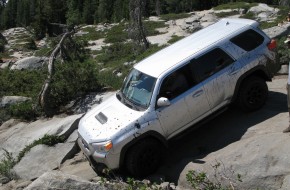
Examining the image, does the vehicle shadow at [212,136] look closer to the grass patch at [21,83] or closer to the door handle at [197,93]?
the door handle at [197,93]

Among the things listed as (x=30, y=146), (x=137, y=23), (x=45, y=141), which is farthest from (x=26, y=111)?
Answer: (x=137, y=23)

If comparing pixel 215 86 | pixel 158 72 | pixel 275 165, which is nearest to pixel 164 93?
pixel 158 72

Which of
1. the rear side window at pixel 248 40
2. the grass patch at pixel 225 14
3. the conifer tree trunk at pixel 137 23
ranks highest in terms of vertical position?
the rear side window at pixel 248 40

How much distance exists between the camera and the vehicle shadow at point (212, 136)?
889 cm

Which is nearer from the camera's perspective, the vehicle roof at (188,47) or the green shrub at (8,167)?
the vehicle roof at (188,47)

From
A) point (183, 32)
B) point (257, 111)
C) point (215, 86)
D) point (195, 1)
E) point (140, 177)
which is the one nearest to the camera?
point (140, 177)

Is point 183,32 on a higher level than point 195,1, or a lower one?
higher

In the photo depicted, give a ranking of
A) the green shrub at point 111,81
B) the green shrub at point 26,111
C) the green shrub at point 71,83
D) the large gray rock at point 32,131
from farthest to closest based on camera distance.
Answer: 1. the green shrub at point 111,81
2. the green shrub at point 71,83
3. the green shrub at point 26,111
4. the large gray rock at point 32,131

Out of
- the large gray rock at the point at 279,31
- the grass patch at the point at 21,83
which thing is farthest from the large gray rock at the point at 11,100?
the large gray rock at the point at 279,31

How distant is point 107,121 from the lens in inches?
342

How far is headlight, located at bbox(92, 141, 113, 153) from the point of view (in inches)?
321

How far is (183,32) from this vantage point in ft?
108

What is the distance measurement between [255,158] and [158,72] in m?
2.49

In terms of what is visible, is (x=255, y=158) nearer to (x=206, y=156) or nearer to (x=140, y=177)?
(x=206, y=156)
